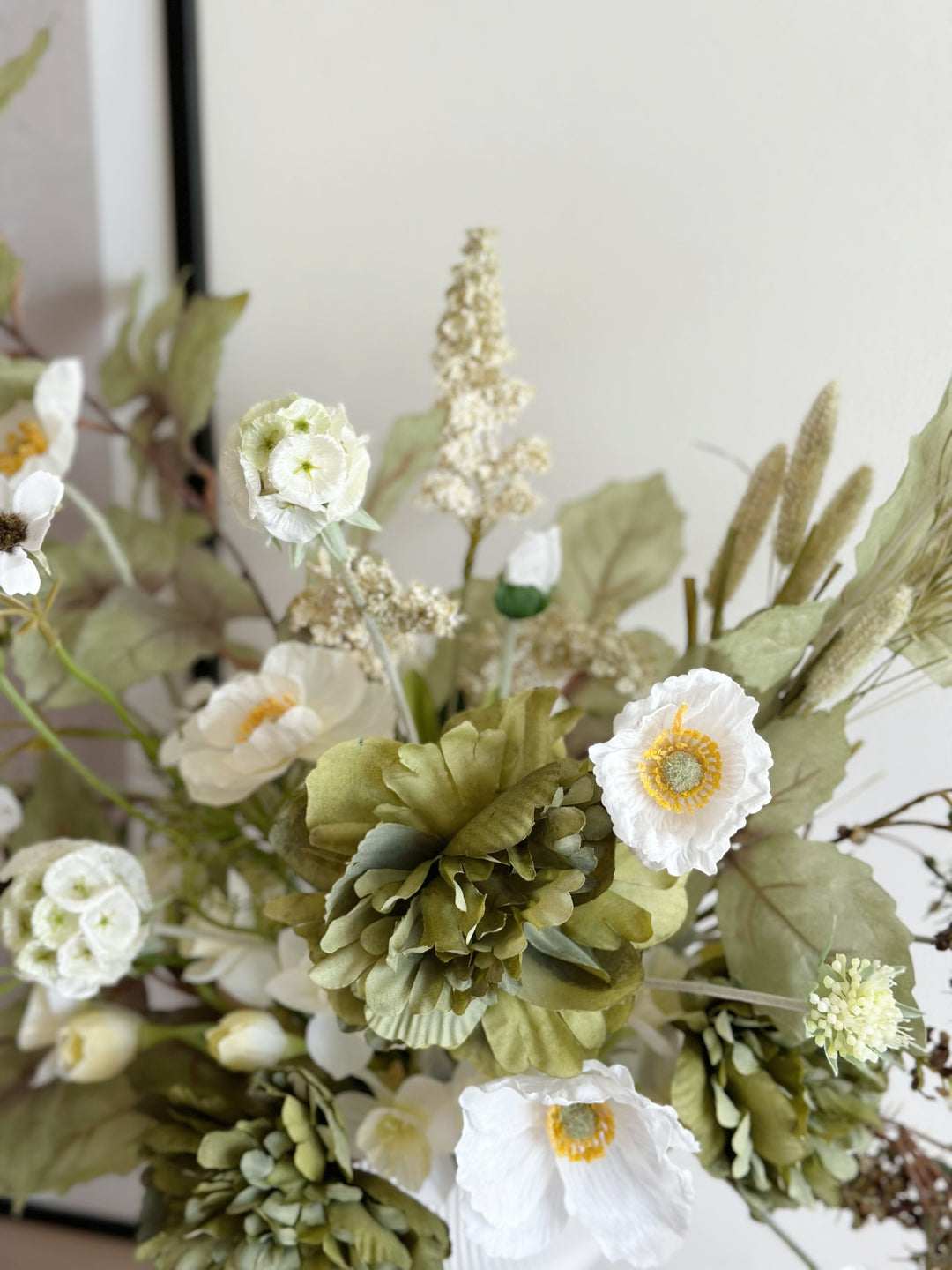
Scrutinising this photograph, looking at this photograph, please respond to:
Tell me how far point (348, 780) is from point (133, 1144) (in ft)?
0.99

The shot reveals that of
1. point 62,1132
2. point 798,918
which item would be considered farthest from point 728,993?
point 62,1132

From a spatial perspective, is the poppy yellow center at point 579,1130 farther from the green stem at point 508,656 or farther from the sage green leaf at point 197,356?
the sage green leaf at point 197,356

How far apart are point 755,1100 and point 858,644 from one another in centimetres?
19

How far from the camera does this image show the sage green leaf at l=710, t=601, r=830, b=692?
382 mm

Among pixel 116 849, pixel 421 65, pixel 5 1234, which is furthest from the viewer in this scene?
pixel 5 1234

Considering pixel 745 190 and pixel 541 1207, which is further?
pixel 745 190

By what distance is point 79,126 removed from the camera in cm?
65

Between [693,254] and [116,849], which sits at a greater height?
[693,254]

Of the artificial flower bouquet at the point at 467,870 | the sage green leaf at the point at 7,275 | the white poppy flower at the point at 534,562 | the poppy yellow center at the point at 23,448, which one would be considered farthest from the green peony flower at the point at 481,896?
the sage green leaf at the point at 7,275

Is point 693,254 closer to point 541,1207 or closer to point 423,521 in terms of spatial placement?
point 423,521

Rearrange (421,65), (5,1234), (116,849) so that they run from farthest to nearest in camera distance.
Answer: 1. (5,1234)
2. (421,65)
3. (116,849)

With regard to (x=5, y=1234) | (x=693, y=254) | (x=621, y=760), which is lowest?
(x=5, y=1234)

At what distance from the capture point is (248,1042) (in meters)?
0.48

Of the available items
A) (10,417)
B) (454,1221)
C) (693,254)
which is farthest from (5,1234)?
(693,254)
